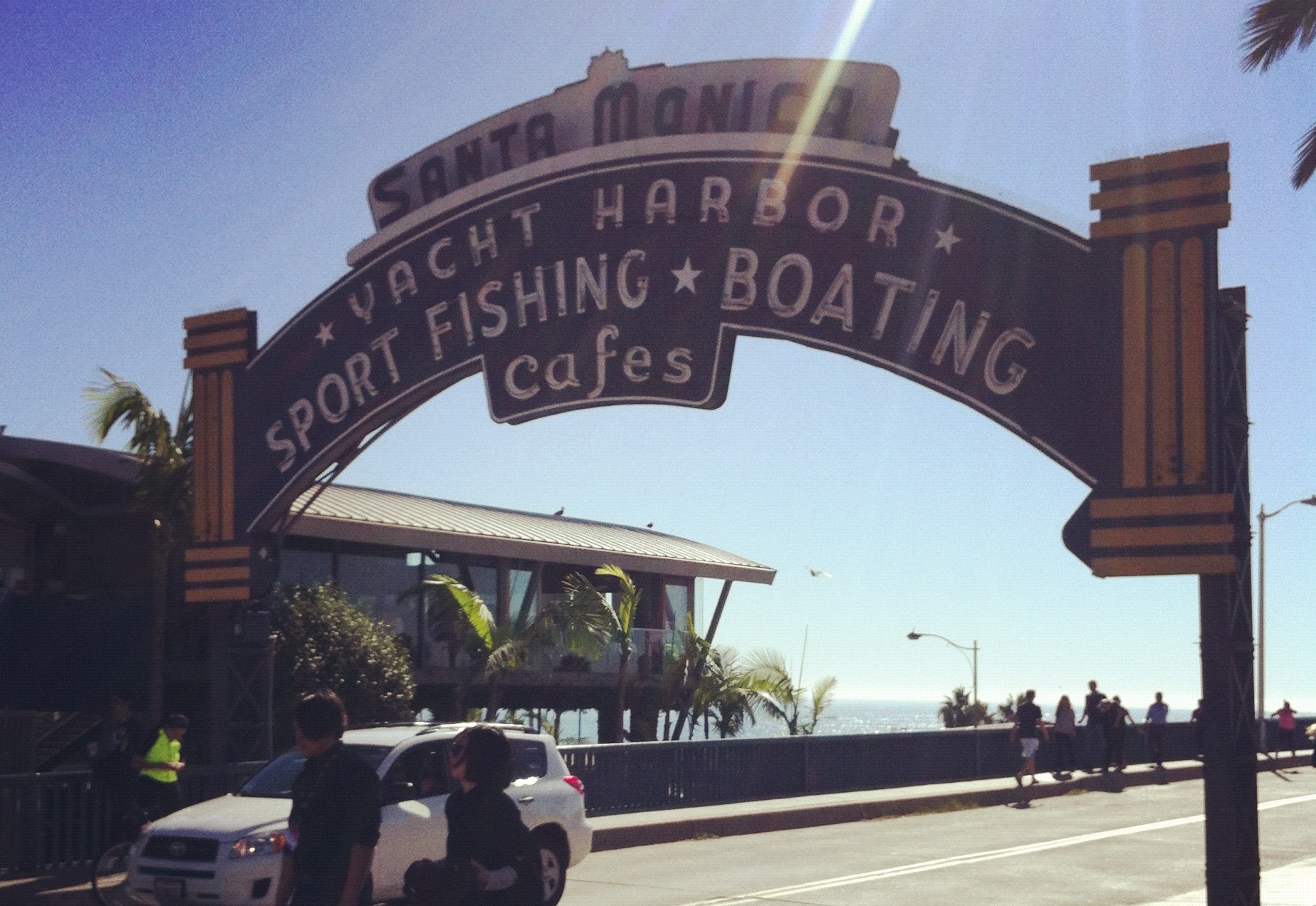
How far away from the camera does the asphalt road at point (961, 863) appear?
13945 millimetres

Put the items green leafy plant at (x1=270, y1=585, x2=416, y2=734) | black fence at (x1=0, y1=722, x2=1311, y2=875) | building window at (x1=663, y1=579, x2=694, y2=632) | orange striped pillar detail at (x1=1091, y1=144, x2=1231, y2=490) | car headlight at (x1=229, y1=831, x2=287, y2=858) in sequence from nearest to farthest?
1. car headlight at (x1=229, y1=831, x2=287, y2=858)
2. orange striped pillar detail at (x1=1091, y1=144, x2=1231, y2=490)
3. black fence at (x1=0, y1=722, x2=1311, y2=875)
4. green leafy plant at (x1=270, y1=585, x2=416, y2=734)
5. building window at (x1=663, y1=579, x2=694, y2=632)

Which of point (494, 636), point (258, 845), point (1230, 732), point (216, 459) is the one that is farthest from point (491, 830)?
point (494, 636)

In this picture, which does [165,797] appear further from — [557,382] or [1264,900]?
[1264,900]

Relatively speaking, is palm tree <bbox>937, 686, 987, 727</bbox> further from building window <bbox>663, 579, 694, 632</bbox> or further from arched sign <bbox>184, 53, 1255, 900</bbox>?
arched sign <bbox>184, 53, 1255, 900</bbox>

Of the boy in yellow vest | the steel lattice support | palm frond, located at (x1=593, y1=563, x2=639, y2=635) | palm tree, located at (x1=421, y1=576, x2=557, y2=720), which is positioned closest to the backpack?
the steel lattice support

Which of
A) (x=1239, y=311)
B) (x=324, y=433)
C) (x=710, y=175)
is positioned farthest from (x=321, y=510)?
(x=1239, y=311)

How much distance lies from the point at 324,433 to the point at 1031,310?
859 centimetres

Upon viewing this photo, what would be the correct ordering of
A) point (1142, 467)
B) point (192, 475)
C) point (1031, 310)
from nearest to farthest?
point (1142, 467) < point (1031, 310) < point (192, 475)

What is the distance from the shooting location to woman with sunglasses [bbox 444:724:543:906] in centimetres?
624

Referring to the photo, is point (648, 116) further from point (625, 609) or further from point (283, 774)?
point (625, 609)

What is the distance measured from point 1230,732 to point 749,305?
19.8 feet

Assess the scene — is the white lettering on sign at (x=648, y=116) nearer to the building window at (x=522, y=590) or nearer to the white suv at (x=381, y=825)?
the white suv at (x=381, y=825)

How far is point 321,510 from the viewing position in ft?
84.6

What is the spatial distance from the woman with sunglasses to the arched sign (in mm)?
6635
